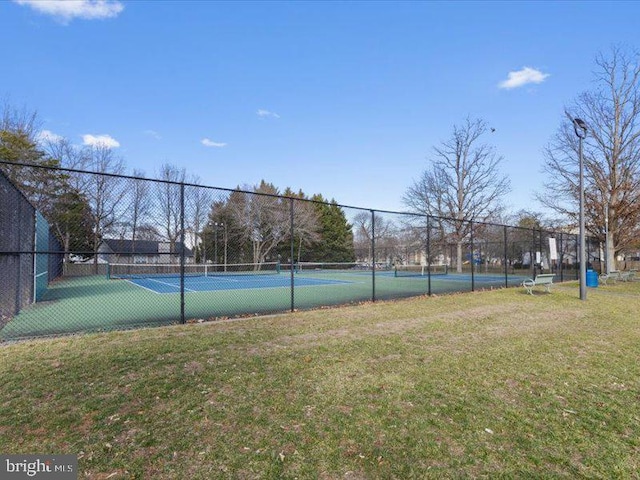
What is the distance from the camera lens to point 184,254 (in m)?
7.19

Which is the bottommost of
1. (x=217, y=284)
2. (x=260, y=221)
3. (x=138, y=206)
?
(x=217, y=284)

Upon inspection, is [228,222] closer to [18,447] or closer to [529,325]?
[529,325]

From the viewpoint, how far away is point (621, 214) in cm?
2434

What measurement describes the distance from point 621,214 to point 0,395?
31.5m

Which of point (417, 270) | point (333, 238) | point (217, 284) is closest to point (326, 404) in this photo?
point (217, 284)

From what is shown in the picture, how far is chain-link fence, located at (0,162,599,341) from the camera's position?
25.5 feet

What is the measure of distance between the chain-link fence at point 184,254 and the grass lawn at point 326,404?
209 centimetres

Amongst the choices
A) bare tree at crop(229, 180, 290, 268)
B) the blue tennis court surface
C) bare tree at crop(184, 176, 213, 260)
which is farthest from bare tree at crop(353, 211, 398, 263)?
bare tree at crop(184, 176, 213, 260)

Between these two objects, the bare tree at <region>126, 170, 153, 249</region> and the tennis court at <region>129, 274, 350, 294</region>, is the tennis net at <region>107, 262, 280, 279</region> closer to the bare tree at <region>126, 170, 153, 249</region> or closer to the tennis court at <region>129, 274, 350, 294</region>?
the tennis court at <region>129, 274, 350, 294</region>

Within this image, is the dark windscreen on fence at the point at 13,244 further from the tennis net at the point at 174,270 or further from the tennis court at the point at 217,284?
the tennis net at the point at 174,270

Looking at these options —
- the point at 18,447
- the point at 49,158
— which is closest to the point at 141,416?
the point at 18,447

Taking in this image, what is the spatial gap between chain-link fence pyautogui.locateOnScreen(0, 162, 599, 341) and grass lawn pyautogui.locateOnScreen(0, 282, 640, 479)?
2.09 meters

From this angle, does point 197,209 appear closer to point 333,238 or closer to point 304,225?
point 304,225

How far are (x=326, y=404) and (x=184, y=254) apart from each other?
190 inches
